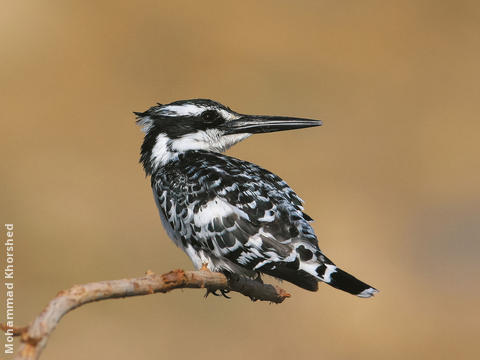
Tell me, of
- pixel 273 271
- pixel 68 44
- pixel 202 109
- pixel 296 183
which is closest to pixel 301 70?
pixel 296 183

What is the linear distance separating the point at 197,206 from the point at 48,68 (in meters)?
10.1

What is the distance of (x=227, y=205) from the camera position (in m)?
3.83

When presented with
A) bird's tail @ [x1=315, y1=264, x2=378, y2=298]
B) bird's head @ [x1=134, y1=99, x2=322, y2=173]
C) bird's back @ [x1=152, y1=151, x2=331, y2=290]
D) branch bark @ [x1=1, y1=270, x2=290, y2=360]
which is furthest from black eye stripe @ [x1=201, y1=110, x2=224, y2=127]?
branch bark @ [x1=1, y1=270, x2=290, y2=360]

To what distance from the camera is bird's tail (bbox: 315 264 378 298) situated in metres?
3.38

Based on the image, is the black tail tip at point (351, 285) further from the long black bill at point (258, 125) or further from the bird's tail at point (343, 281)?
the long black bill at point (258, 125)

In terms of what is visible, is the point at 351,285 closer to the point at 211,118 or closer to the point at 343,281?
the point at 343,281

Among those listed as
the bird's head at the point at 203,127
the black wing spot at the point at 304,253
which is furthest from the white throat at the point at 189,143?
the black wing spot at the point at 304,253

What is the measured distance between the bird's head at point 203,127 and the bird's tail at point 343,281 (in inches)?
47.8

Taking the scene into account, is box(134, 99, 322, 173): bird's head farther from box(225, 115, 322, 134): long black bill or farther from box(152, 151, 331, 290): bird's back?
box(152, 151, 331, 290): bird's back

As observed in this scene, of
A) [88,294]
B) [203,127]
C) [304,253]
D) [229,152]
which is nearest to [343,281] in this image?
[304,253]

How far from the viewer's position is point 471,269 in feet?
44.2

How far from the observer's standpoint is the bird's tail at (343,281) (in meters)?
3.38

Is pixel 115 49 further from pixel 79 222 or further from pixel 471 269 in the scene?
Answer: pixel 471 269

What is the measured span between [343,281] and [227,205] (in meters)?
0.68
